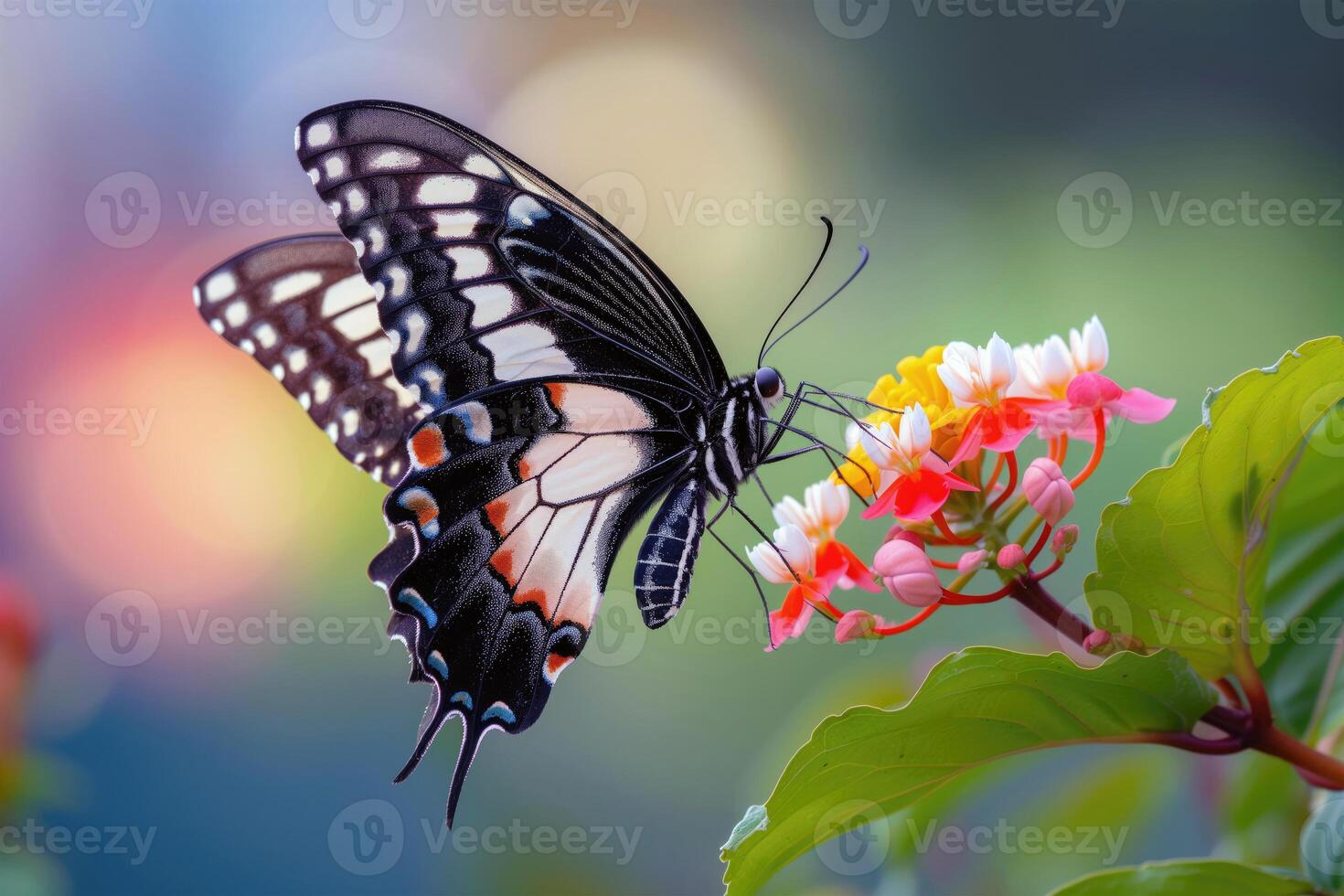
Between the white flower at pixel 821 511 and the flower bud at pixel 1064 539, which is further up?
the white flower at pixel 821 511

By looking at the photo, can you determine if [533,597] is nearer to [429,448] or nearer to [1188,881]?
[429,448]

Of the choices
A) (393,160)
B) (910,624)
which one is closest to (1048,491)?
(910,624)

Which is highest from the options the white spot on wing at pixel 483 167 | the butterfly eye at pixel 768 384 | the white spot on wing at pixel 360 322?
the white spot on wing at pixel 483 167

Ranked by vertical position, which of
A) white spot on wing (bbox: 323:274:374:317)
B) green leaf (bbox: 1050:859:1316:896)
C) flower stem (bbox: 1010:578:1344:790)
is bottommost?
green leaf (bbox: 1050:859:1316:896)

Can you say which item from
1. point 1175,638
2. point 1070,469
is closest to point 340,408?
point 1175,638

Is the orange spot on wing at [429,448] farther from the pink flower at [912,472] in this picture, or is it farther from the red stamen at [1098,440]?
the red stamen at [1098,440]

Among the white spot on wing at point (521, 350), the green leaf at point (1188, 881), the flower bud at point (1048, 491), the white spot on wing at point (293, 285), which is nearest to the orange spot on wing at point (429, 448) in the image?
the white spot on wing at point (521, 350)

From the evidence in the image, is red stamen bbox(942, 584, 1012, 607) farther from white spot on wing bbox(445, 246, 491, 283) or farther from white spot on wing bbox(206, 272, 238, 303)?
white spot on wing bbox(206, 272, 238, 303)

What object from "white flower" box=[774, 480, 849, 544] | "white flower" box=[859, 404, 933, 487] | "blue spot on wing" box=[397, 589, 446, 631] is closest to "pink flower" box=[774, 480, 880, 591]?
"white flower" box=[774, 480, 849, 544]
